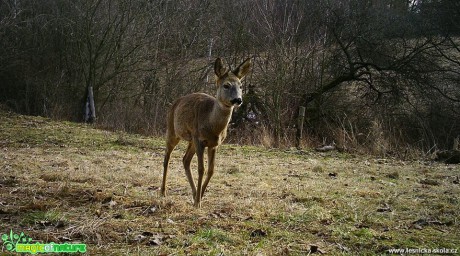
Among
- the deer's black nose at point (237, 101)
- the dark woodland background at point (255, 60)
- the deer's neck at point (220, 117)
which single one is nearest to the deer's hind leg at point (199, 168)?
the deer's neck at point (220, 117)

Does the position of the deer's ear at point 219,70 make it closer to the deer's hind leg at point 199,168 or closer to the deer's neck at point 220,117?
the deer's neck at point 220,117

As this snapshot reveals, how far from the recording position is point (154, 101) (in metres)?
18.5

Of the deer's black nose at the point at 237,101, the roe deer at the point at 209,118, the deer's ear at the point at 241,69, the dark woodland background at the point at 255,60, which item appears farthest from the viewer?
the dark woodland background at the point at 255,60

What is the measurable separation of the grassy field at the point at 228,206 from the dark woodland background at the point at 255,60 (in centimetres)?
735

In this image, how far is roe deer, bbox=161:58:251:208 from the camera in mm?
5918

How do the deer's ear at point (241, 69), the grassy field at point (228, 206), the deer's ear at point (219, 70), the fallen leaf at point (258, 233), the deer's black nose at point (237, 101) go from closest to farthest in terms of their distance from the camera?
the grassy field at point (228, 206), the fallen leaf at point (258, 233), the deer's black nose at point (237, 101), the deer's ear at point (219, 70), the deer's ear at point (241, 69)

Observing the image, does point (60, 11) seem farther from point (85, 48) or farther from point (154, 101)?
point (154, 101)

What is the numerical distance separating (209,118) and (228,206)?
1.23 metres

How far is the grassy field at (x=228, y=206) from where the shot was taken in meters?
4.09

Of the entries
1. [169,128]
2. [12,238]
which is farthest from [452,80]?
[12,238]

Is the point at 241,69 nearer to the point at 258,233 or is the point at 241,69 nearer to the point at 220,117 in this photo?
the point at 220,117

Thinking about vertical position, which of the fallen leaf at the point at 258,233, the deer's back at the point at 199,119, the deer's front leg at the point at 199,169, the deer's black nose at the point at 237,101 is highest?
the deer's black nose at the point at 237,101

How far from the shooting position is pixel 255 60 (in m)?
18.5

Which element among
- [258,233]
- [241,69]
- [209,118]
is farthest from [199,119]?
[258,233]
